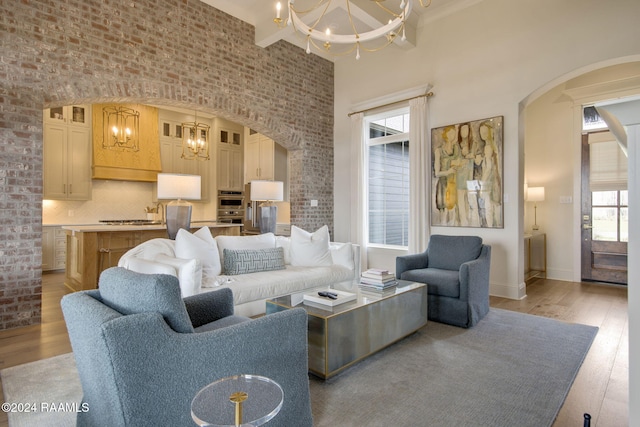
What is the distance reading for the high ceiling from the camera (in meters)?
4.50

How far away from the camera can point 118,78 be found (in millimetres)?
3895

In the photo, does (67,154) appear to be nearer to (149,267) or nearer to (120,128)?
(120,128)

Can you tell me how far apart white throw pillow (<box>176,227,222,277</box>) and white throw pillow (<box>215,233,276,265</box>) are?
0.77ft

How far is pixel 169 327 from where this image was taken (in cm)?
130

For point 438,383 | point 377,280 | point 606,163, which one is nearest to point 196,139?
point 377,280

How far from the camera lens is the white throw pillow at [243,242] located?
3557mm

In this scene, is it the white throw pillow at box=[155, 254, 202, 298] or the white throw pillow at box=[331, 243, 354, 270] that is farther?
the white throw pillow at box=[331, 243, 354, 270]

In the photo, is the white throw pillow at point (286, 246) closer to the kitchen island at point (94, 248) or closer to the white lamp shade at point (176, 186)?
the white lamp shade at point (176, 186)

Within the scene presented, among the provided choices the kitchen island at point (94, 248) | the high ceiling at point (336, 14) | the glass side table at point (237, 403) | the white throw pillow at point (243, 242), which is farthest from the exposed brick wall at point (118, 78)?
the glass side table at point (237, 403)

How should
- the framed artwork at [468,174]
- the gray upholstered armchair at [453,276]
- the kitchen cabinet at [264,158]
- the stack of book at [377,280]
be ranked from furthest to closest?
the kitchen cabinet at [264,158]
the framed artwork at [468,174]
the gray upholstered armchair at [453,276]
the stack of book at [377,280]

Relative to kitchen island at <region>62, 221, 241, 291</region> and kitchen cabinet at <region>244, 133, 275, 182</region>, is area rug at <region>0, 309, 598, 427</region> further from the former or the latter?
kitchen cabinet at <region>244, 133, 275, 182</region>

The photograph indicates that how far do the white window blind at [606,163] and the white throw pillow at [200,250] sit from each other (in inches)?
213

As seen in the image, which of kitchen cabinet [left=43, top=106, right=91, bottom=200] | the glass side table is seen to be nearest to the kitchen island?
kitchen cabinet [left=43, top=106, right=91, bottom=200]

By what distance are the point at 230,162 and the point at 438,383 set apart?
7290 mm
